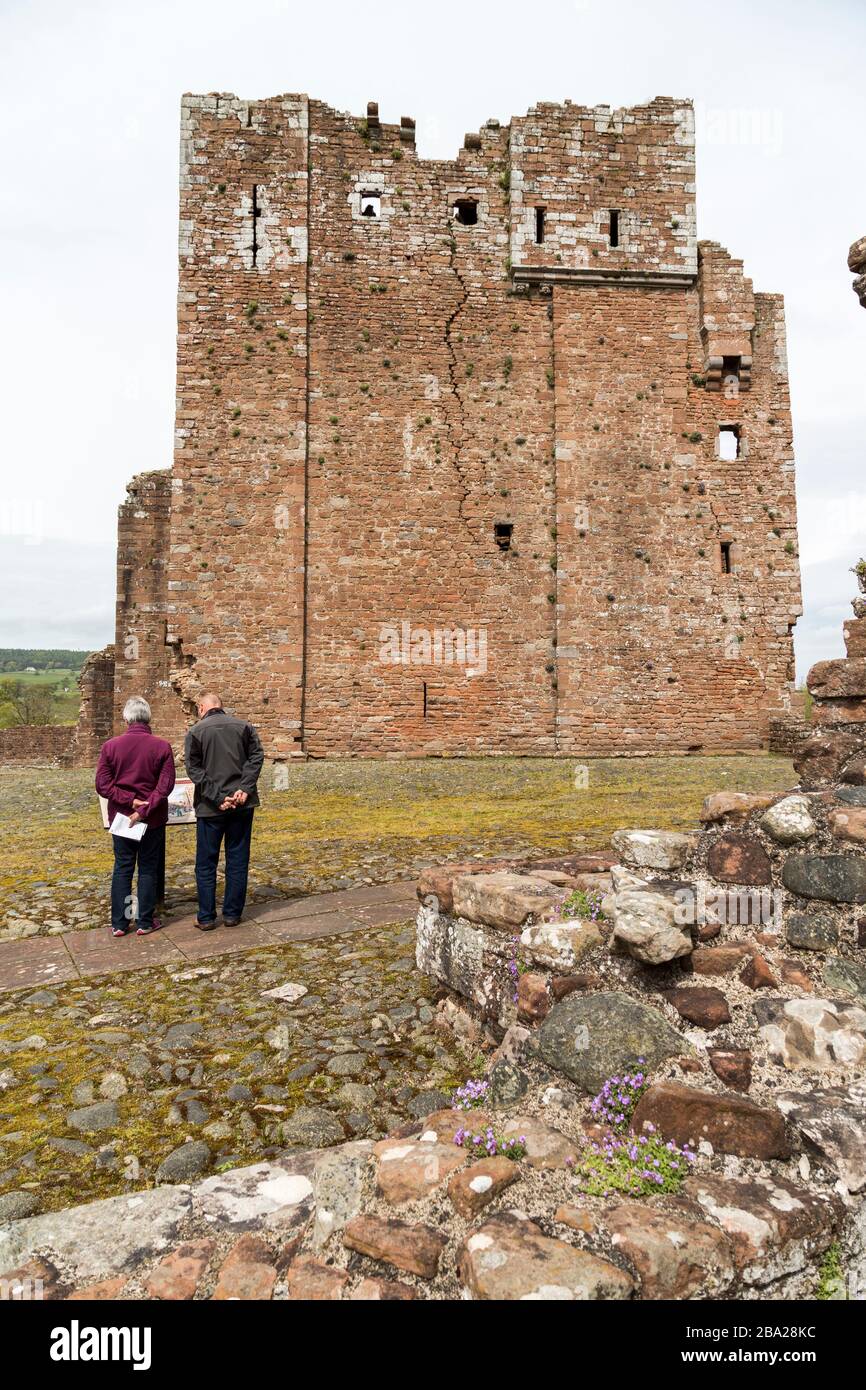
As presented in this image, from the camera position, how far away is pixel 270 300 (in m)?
16.0

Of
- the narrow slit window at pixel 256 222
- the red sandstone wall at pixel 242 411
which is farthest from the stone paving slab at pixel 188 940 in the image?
the narrow slit window at pixel 256 222

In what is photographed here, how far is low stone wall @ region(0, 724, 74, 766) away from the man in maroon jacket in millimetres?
22889

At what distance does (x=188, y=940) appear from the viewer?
4727 millimetres

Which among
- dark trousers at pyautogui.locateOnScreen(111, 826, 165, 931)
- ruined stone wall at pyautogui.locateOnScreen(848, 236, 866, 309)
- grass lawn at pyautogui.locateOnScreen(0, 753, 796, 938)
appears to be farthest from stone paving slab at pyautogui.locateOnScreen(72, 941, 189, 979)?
ruined stone wall at pyautogui.locateOnScreen(848, 236, 866, 309)

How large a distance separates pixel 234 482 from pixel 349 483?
2350mm

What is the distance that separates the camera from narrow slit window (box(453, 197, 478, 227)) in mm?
16672

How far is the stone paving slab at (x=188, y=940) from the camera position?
13.9ft

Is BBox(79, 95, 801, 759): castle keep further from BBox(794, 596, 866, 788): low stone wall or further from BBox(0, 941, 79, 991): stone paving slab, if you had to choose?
BBox(794, 596, 866, 788): low stone wall

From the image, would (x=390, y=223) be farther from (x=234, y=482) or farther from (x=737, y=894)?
(x=737, y=894)

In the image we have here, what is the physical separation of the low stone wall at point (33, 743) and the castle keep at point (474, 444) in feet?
40.3

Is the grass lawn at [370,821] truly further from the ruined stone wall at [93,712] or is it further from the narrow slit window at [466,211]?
the narrow slit window at [466,211]

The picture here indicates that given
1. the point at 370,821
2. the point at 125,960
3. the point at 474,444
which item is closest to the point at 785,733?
the point at 474,444

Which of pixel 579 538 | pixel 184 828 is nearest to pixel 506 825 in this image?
pixel 184 828

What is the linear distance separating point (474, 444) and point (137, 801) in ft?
43.6
